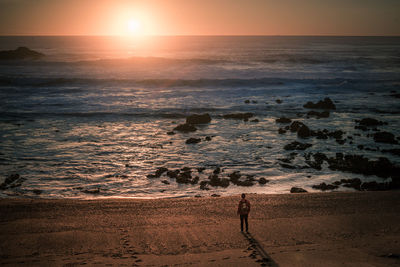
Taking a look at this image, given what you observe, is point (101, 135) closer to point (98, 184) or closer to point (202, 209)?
point (98, 184)

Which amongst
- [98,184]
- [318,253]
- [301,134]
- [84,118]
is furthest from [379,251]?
[84,118]

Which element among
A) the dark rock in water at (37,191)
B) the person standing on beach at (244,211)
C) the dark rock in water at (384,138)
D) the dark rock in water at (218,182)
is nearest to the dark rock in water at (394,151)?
the dark rock in water at (384,138)

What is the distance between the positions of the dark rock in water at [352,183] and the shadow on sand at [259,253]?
7.19 m

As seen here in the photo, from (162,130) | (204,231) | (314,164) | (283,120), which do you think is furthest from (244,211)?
(283,120)

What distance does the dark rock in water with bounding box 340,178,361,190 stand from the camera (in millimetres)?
14083

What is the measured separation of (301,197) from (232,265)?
582 centimetres

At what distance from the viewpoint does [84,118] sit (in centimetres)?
2911

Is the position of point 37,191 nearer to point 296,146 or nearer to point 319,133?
point 296,146

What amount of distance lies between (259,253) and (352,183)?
806cm

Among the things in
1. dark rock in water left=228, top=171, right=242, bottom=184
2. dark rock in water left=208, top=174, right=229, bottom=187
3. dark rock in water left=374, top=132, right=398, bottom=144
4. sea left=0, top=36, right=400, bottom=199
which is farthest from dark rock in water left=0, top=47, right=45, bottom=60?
dark rock in water left=374, top=132, right=398, bottom=144

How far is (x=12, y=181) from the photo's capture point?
14312mm

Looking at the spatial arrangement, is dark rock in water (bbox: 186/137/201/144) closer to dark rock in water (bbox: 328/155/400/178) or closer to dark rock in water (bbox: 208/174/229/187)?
dark rock in water (bbox: 208/174/229/187)

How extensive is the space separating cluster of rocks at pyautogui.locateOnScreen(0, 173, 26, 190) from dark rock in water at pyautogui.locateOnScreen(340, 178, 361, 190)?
1542 centimetres

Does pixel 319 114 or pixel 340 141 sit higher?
pixel 319 114
